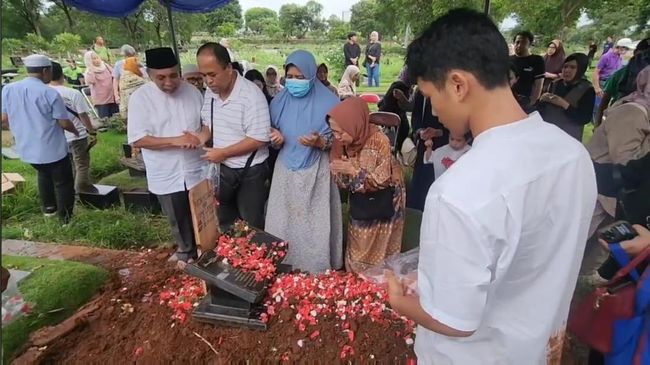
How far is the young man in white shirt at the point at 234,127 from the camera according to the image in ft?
8.37

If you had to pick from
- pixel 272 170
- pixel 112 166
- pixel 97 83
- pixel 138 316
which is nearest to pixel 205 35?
pixel 97 83

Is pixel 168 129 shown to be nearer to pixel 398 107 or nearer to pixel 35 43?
pixel 398 107

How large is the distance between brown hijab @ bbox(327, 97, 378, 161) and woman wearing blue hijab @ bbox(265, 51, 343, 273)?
211 mm

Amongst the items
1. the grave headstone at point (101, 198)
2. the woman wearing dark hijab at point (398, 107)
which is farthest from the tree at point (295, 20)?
the grave headstone at point (101, 198)

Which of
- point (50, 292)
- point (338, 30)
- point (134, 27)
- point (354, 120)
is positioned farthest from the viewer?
point (338, 30)

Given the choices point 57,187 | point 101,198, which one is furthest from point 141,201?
point 57,187

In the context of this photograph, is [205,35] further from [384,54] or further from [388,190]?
[388,190]

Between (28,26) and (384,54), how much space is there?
49.4 feet

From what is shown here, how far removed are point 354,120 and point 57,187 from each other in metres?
3.24

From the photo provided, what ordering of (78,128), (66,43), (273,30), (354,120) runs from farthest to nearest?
(273,30)
(66,43)
(78,128)
(354,120)

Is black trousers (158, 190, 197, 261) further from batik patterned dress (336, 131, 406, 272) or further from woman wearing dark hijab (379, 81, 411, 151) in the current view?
woman wearing dark hijab (379, 81, 411, 151)

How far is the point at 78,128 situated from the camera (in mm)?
4430

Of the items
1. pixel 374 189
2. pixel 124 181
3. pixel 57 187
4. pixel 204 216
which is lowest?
pixel 124 181

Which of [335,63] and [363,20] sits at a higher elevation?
[363,20]
